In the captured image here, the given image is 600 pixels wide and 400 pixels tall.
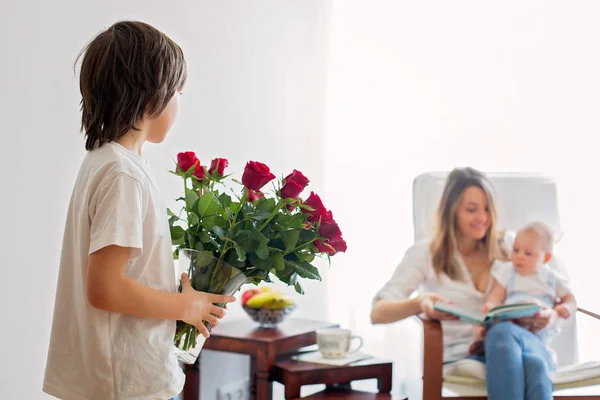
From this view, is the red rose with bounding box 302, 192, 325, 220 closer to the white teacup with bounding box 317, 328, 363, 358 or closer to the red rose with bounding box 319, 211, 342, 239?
the red rose with bounding box 319, 211, 342, 239

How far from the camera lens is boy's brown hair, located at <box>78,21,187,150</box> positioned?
101 cm

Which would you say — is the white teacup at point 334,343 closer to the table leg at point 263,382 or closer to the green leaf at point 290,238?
the table leg at point 263,382

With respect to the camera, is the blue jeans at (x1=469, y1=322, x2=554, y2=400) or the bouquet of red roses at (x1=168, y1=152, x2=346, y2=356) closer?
the bouquet of red roses at (x1=168, y1=152, x2=346, y2=356)

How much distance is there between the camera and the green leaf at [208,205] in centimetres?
104

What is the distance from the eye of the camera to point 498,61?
3.15m

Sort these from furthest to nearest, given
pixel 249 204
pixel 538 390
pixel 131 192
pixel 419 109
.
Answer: pixel 419 109, pixel 538 390, pixel 249 204, pixel 131 192

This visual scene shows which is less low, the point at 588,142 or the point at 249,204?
the point at 588,142

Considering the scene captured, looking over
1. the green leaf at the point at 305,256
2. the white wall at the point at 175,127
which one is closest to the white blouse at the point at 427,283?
the white wall at the point at 175,127

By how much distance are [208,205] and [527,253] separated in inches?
67.9

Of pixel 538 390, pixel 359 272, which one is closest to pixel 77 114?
pixel 538 390

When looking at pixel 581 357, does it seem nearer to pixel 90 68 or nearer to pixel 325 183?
pixel 325 183

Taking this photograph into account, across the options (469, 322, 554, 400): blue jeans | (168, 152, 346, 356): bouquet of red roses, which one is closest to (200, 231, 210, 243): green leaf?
(168, 152, 346, 356): bouquet of red roses

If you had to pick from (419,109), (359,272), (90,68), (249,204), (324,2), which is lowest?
(359,272)

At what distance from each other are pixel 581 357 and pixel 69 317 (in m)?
2.47
